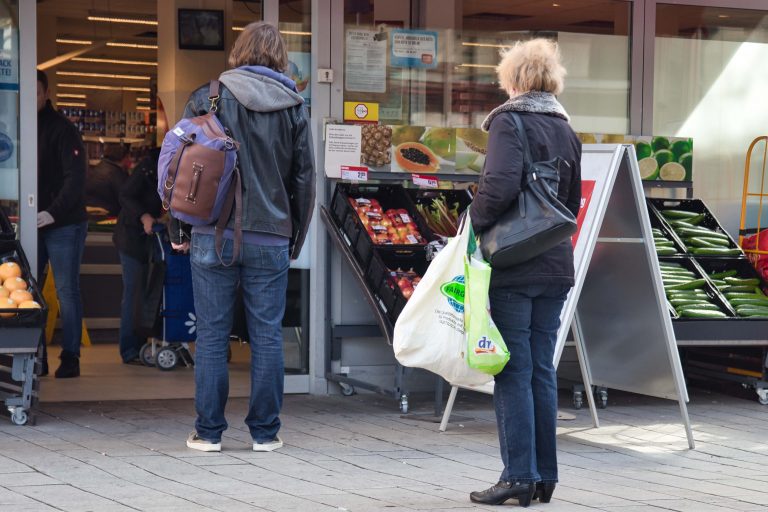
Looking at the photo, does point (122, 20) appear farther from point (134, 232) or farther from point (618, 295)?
point (618, 295)

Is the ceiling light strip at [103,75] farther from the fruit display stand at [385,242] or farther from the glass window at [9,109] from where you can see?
the fruit display stand at [385,242]

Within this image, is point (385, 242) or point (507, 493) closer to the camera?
point (507, 493)

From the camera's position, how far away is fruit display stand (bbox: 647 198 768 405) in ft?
23.5

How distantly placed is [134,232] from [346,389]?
2.44 metres

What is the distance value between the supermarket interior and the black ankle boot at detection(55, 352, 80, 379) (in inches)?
7.9

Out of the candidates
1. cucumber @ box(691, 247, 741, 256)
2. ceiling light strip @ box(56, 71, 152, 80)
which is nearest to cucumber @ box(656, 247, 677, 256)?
cucumber @ box(691, 247, 741, 256)

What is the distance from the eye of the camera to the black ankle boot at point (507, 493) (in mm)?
4698

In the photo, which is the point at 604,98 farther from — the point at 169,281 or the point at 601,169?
the point at 169,281

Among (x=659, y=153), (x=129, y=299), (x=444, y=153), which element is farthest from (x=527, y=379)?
(x=129, y=299)

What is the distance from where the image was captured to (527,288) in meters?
4.66

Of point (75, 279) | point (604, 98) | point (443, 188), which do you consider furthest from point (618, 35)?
point (75, 279)

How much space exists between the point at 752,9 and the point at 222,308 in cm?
490

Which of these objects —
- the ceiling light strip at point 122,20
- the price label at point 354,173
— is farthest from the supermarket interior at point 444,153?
the ceiling light strip at point 122,20

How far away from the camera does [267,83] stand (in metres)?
5.51
